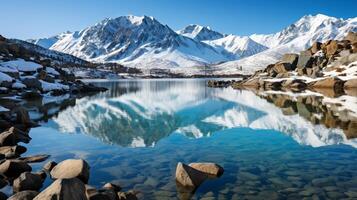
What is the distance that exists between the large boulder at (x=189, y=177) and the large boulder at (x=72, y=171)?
3.92 meters

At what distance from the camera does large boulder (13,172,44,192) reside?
1521 cm

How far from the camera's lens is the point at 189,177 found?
16.0 m

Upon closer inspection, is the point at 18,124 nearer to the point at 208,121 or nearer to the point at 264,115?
the point at 208,121

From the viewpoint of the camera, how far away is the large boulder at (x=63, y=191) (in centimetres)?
1116

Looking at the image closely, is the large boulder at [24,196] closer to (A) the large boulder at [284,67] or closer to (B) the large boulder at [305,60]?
(B) the large boulder at [305,60]

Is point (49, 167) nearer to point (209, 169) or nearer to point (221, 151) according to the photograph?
point (209, 169)

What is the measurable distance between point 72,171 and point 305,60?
97.7m

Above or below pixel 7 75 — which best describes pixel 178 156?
below

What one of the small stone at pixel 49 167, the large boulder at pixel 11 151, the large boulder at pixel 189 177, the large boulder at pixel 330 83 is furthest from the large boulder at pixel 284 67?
the small stone at pixel 49 167

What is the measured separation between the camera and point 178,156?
2219cm

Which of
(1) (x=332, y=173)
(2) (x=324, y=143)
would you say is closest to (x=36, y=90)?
(2) (x=324, y=143)

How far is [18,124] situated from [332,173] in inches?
966

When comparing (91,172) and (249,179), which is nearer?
(249,179)

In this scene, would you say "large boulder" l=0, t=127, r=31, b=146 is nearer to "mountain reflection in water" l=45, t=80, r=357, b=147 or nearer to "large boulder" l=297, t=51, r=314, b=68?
"mountain reflection in water" l=45, t=80, r=357, b=147
